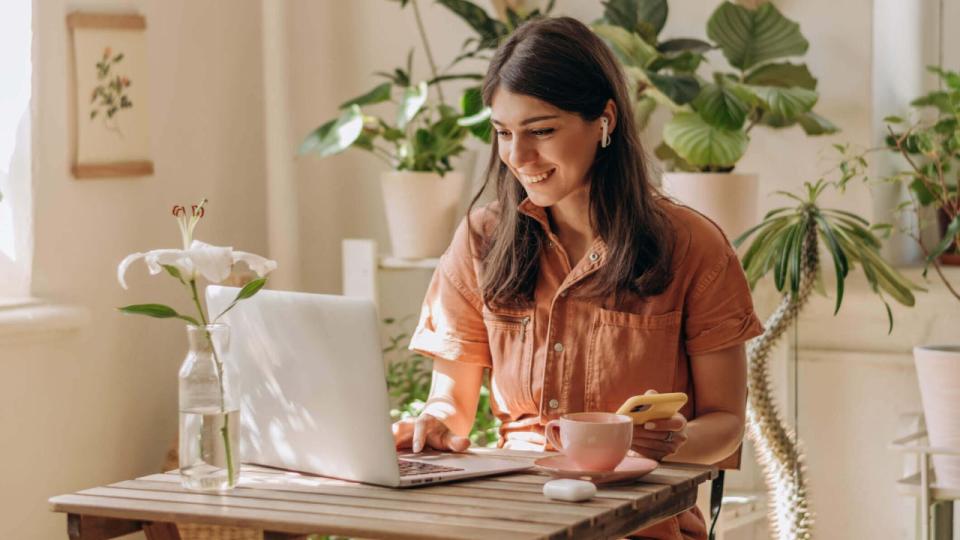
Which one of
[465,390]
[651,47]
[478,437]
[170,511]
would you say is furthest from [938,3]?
[170,511]

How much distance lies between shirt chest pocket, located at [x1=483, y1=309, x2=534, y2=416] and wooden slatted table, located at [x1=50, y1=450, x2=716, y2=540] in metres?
0.34

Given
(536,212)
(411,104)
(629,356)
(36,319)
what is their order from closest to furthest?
(629,356)
(536,212)
(36,319)
(411,104)

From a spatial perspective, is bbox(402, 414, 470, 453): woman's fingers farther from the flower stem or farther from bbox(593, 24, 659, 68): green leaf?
bbox(593, 24, 659, 68): green leaf

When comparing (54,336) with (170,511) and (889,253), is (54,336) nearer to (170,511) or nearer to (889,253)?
(170,511)

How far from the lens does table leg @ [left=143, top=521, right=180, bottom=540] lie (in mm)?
1737

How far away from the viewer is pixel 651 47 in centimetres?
312

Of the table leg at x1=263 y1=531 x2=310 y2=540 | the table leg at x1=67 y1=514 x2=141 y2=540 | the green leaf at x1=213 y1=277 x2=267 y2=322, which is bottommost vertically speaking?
the table leg at x1=67 y1=514 x2=141 y2=540

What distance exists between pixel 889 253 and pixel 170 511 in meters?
2.27

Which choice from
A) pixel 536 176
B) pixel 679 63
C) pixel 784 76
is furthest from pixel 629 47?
pixel 536 176

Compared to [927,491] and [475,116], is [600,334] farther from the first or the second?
[475,116]

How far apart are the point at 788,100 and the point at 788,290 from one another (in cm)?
42

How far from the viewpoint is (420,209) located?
3.35 meters

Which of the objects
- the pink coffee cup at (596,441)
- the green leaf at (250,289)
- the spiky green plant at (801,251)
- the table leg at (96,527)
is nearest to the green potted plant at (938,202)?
the spiky green plant at (801,251)

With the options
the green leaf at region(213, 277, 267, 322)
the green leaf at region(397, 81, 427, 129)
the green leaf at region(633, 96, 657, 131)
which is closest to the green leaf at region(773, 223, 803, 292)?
the green leaf at region(633, 96, 657, 131)
